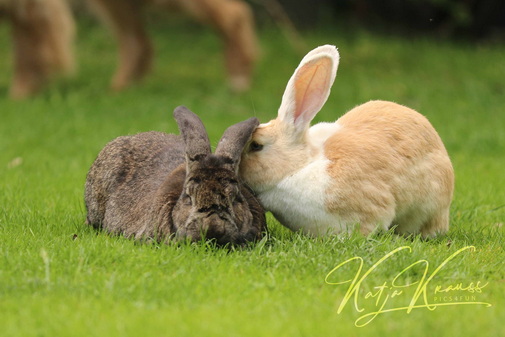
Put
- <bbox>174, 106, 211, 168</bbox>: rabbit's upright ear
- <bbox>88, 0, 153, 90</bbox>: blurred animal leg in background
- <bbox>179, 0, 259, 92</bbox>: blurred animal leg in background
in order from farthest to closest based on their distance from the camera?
<bbox>88, 0, 153, 90</bbox>: blurred animal leg in background, <bbox>179, 0, 259, 92</bbox>: blurred animal leg in background, <bbox>174, 106, 211, 168</bbox>: rabbit's upright ear

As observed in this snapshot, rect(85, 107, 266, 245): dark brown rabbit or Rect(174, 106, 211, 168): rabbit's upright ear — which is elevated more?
Rect(174, 106, 211, 168): rabbit's upright ear

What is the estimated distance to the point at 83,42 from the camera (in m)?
15.0

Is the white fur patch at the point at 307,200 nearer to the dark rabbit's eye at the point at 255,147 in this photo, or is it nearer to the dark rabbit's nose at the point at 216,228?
the dark rabbit's eye at the point at 255,147

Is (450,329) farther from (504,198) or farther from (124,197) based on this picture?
(504,198)

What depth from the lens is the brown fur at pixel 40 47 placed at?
10922 millimetres

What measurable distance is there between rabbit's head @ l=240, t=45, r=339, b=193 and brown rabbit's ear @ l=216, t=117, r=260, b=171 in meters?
0.13

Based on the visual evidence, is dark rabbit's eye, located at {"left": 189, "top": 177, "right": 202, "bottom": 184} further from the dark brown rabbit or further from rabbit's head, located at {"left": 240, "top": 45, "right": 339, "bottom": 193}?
rabbit's head, located at {"left": 240, "top": 45, "right": 339, "bottom": 193}

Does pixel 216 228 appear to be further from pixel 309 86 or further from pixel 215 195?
pixel 309 86

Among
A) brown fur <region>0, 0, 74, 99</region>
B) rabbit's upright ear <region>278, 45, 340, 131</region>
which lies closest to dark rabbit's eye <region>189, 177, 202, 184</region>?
rabbit's upright ear <region>278, 45, 340, 131</region>

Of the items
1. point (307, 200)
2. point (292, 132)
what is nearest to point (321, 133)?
point (292, 132)

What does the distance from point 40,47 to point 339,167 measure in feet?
23.8

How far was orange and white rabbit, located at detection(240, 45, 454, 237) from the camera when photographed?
4.67 m

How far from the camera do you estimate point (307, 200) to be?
4660 mm

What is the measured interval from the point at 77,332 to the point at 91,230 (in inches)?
72.0
